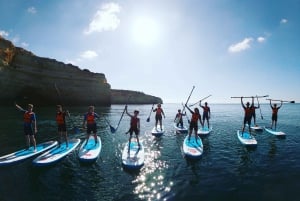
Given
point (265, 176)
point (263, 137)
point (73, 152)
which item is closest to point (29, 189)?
point (73, 152)

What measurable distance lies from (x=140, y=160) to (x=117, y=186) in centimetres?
273

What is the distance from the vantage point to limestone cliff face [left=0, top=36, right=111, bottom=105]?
48.8 metres

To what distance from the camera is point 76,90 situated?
64438mm

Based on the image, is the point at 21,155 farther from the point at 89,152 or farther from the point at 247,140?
the point at 247,140

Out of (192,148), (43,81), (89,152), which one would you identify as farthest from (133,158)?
(43,81)

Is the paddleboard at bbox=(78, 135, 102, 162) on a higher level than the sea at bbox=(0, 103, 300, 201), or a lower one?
higher

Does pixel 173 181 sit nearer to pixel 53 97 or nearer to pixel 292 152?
pixel 292 152

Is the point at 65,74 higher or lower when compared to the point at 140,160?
higher

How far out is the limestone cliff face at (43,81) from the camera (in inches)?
1921

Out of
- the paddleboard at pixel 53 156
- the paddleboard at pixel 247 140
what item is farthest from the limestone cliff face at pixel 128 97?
the paddleboard at pixel 53 156

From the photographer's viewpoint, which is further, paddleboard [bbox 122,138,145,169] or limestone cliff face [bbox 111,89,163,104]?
limestone cliff face [bbox 111,89,163,104]

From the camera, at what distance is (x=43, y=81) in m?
56.0

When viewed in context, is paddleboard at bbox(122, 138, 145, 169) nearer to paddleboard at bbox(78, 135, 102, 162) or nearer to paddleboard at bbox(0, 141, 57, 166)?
paddleboard at bbox(78, 135, 102, 162)

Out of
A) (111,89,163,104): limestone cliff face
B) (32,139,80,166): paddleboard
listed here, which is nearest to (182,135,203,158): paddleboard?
(32,139,80,166): paddleboard
